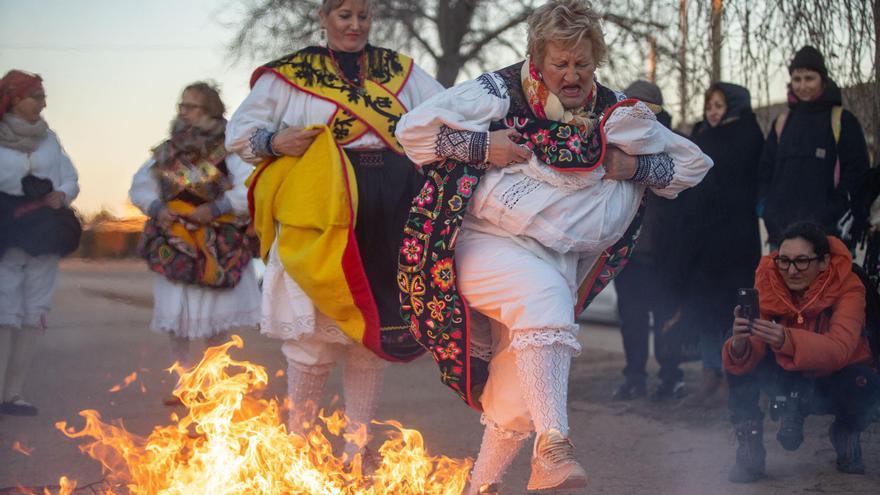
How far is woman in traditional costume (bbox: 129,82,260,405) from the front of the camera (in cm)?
675

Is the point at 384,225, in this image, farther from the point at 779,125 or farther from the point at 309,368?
the point at 779,125

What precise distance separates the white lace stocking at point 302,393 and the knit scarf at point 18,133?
2553mm

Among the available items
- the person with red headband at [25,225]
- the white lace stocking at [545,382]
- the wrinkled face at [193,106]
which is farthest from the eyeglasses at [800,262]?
the person with red headband at [25,225]

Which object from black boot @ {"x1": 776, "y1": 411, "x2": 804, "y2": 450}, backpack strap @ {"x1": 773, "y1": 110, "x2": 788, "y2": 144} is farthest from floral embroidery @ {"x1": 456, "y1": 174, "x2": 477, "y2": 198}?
backpack strap @ {"x1": 773, "y1": 110, "x2": 788, "y2": 144}

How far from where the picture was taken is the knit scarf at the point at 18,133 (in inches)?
257

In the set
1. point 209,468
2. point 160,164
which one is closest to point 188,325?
point 160,164

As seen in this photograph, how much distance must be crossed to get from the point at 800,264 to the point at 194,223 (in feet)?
11.3

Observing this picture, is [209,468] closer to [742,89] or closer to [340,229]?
[340,229]

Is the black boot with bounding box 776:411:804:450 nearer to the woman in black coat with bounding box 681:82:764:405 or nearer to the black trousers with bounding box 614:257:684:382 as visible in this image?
the woman in black coat with bounding box 681:82:764:405

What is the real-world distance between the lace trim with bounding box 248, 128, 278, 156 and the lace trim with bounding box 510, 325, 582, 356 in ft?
5.19

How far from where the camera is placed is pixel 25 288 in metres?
6.65

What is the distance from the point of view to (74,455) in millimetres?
5441

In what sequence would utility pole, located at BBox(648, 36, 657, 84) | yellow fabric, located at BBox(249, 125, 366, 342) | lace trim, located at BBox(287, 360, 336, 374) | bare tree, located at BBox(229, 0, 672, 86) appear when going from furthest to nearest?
bare tree, located at BBox(229, 0, 672, 86) < utility pole, located at BBox(648, 36, 657, 84) < lace trim, located at BBox(287, 360, 336, 374) < yellow fabric, located at BBox(249, 125, 366, 342)

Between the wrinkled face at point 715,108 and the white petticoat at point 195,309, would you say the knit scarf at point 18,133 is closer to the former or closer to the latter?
the white petticoat at point 195,309
